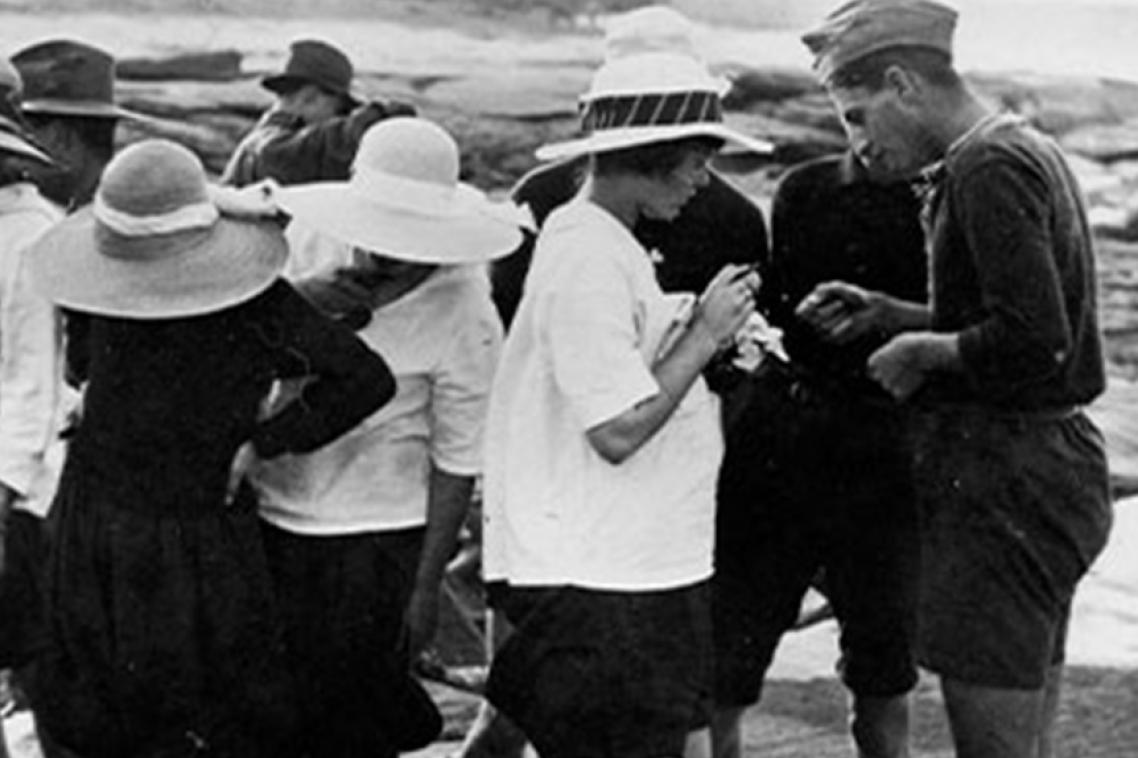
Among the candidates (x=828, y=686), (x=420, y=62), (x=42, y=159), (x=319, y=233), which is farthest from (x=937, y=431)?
(x=420, y=62)

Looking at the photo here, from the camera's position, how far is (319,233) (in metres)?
3.57

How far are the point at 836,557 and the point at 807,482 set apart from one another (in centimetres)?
16

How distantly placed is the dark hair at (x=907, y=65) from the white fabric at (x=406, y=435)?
0.75 meters

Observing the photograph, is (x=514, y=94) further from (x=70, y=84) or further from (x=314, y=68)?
(x=70, y=84)

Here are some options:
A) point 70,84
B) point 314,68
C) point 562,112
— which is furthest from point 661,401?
point 562,112

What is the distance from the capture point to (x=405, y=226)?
10.9 ft

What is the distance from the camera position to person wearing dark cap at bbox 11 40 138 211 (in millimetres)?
4031

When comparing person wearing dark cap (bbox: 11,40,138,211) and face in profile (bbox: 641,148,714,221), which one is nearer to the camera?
face in profile (bbox: 641,148,714,221)

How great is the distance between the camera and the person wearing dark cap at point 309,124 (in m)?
5.46

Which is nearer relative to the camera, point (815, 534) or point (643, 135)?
point (643, 135)

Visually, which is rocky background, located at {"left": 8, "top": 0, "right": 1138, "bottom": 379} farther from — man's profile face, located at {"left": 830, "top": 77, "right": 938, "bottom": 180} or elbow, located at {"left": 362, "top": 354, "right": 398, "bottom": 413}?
elbow, located at {"left": 362, "top": 354, "right": 398, "bottom": 413}

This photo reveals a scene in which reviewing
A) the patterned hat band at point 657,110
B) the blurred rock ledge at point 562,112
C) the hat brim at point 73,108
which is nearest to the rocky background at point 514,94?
the blurred rock ledge at point 562,112

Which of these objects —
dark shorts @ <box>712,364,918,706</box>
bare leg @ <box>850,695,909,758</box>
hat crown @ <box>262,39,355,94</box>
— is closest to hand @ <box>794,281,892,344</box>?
dark shorts @ <box>712,364,918,706</box>

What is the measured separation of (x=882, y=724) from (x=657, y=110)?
145 cm
